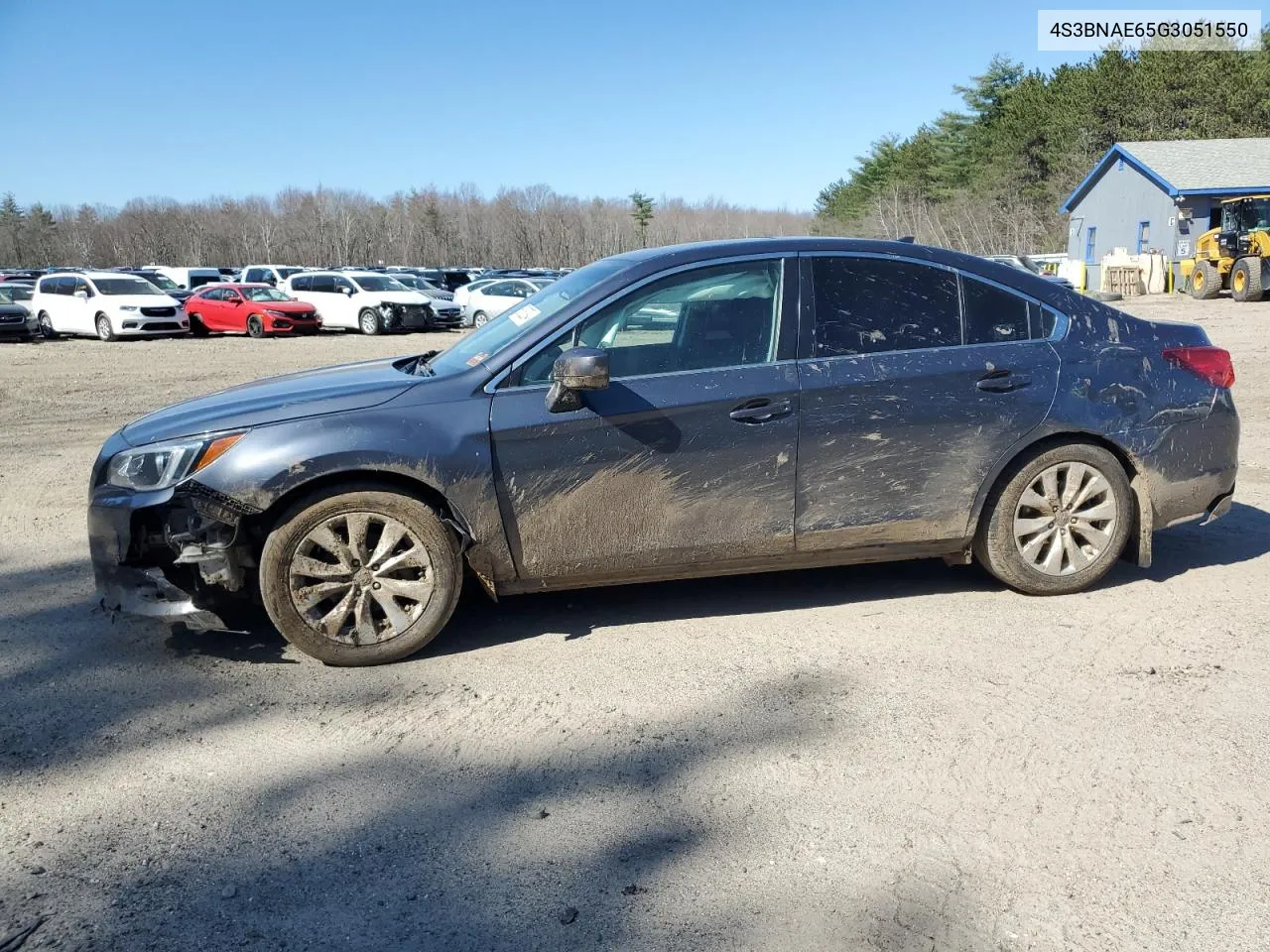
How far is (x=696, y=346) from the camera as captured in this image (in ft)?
15.3

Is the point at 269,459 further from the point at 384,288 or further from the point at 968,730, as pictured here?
the point at 384,288

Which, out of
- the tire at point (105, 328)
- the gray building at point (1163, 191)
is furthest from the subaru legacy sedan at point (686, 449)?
the gray building at point (1163, 191)

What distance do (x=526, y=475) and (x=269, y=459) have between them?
1032 millimetres

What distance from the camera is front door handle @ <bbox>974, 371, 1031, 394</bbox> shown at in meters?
4.84

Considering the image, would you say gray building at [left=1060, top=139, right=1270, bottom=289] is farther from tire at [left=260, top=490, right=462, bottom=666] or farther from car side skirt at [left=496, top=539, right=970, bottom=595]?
tire at [left=260, top=490, right=462, bottom=666]

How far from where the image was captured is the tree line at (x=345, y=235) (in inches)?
3804

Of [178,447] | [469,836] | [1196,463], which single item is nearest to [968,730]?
[469,836]

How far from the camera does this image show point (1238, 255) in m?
29.9

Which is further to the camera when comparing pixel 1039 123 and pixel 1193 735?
pixel 1039 123

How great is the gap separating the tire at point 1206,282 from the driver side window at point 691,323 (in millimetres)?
30743

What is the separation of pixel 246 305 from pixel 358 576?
85.9 ft

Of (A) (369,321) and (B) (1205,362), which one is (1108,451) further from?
(A) (369,321)

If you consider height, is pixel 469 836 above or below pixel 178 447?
below

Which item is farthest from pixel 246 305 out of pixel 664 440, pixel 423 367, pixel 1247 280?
pixel 1247 280
